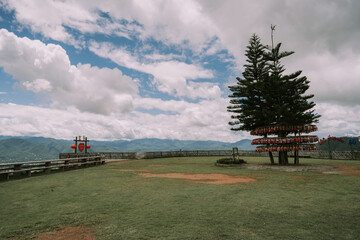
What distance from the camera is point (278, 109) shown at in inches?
694

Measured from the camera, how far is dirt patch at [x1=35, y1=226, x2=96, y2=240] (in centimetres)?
448

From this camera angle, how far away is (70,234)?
467 cm

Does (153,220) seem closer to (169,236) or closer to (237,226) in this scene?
(169,236)

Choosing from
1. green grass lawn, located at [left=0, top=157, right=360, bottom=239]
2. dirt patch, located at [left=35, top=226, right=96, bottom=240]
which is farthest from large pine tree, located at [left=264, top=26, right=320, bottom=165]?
dirt patch, located at [left=35, top=226, right=96, bottom=240]

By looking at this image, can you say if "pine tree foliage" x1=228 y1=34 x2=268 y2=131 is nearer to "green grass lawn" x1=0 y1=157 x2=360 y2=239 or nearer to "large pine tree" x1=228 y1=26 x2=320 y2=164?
"large pine tree" x1=228 y1=26 x2=320 y2=164

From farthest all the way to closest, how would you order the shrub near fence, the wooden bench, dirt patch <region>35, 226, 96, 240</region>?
the shrub near fence < the wooden bench < dirt patch <region>35, 226, 96, 240</region>

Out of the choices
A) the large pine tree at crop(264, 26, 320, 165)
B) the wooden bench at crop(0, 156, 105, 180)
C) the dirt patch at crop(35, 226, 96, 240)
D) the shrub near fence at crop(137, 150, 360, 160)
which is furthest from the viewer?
the shrub near fence at crop(137, 150, 360, 160)

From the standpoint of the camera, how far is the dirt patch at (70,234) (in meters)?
4.48

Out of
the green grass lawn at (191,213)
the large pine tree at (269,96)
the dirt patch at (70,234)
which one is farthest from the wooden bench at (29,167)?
the large pine tree at (269,96)

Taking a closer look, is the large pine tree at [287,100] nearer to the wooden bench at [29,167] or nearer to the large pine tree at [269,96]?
the large pine tree at [269,96]

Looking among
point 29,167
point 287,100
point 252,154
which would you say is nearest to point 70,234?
point 29,167

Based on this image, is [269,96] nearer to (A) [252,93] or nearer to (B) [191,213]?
(A) [252,93]

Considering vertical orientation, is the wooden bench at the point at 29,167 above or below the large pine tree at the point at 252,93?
below

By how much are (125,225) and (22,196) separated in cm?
606
